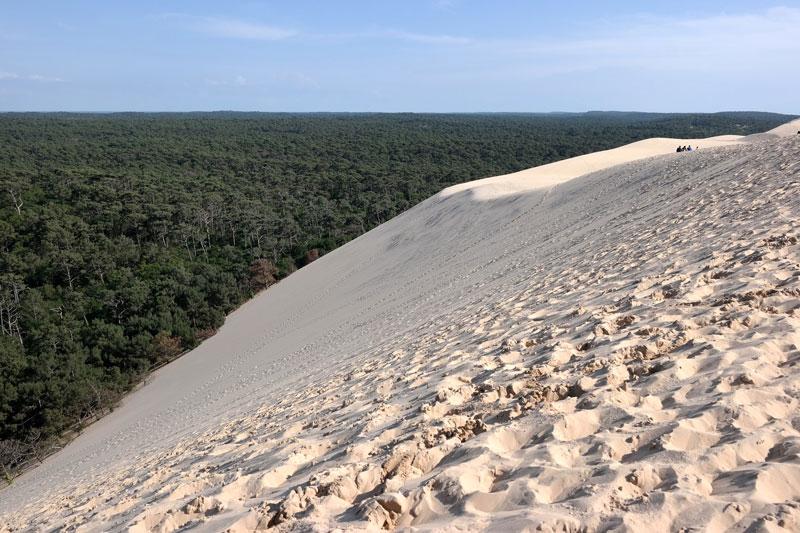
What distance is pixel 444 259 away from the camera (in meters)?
17.0

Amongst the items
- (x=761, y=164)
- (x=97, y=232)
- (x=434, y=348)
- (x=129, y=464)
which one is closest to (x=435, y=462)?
(x=434, y=348)

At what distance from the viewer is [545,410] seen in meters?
3.81

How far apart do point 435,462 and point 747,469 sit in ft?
5.73

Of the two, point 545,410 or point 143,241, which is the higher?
point 545,410

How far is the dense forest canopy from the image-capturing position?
739 inches

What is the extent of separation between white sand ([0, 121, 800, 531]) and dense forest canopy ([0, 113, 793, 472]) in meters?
8.59

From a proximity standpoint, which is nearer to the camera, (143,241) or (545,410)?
(545,410)

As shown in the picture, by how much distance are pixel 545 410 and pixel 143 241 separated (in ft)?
141

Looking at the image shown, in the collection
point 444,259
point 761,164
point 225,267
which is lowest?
point 225,267

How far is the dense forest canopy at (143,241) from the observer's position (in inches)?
739

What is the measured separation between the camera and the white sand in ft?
9.35

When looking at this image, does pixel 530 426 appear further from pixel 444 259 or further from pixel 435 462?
pixel 444 259

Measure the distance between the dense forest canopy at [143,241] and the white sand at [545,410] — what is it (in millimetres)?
8594

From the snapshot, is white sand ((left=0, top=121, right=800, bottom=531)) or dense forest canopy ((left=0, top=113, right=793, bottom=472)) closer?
white sand ((left=0, top=121, right=800, bottom=531))
